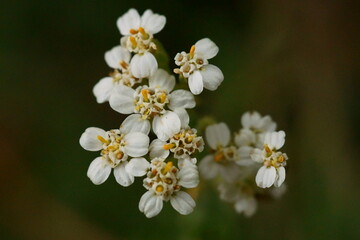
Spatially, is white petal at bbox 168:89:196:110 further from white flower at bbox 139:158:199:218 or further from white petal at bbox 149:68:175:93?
white flower at bbox 139:158:199:218

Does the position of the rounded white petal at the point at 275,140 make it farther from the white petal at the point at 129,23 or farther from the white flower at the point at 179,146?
the white petal at the point at 129,23

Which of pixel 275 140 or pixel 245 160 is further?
pixel 245 160

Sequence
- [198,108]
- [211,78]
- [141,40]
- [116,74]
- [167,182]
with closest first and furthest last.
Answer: [167,182]
[211,78]
[141,40]
[116,74]
[198,108]

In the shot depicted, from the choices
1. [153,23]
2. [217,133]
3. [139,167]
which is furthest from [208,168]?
[153,23]

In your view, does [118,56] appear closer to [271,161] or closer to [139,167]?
[139,167]

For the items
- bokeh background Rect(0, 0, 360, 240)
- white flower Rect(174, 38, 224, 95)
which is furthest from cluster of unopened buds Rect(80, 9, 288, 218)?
bokeh background Rect(0, 0, 360, 240)

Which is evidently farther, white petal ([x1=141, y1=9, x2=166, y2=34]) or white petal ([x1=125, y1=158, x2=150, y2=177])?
white petal ([x1=141, y1=9, x2=166, y2=34])

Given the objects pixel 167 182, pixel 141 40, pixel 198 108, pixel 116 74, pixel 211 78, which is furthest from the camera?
pixel 198 108
